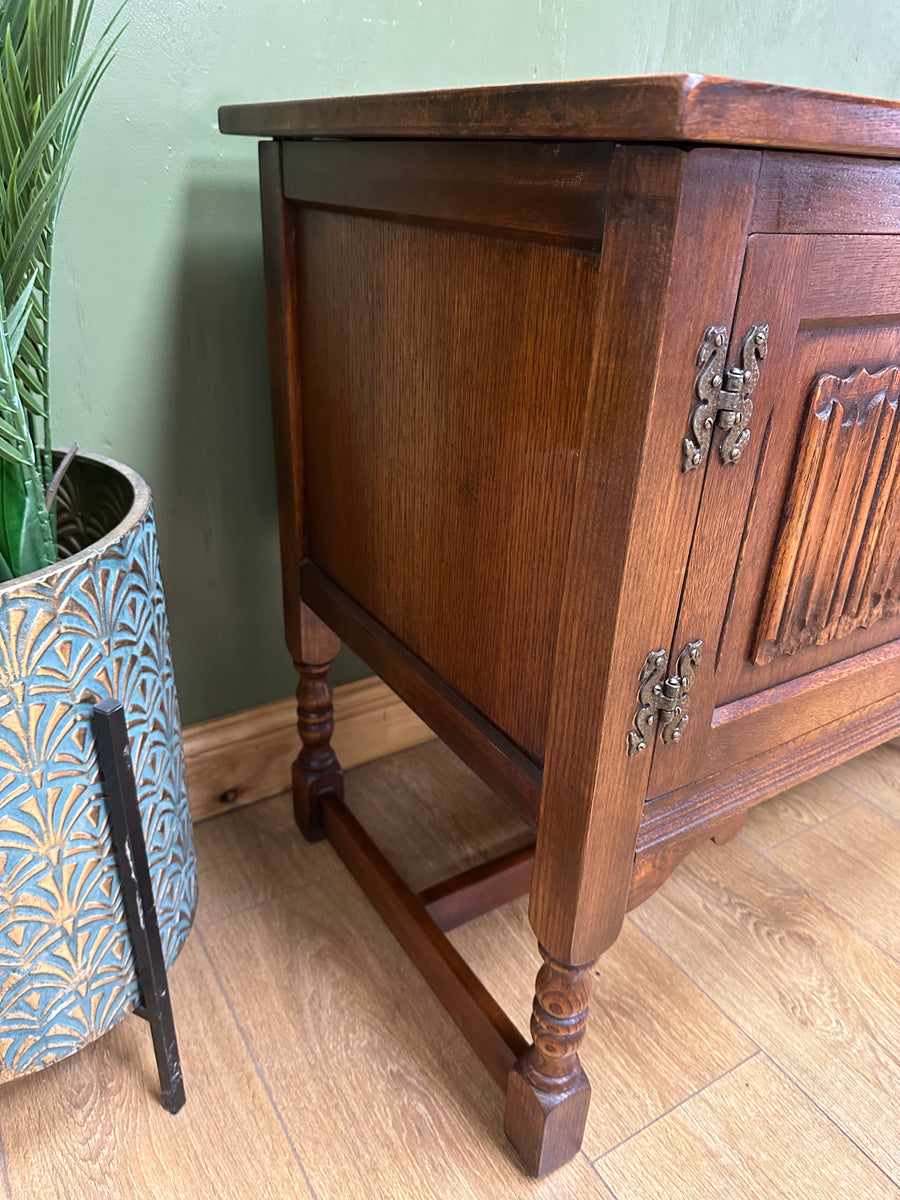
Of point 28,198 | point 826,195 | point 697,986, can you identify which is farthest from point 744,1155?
point 28,198

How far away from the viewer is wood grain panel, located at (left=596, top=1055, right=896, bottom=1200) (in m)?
0.75

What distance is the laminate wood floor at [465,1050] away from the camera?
755 millimetres

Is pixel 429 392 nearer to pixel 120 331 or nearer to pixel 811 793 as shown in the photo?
pixel 120 331

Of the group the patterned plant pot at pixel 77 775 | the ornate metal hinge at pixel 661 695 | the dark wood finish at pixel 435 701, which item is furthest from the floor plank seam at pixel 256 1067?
the ornate metal hinge at pixel 661 695

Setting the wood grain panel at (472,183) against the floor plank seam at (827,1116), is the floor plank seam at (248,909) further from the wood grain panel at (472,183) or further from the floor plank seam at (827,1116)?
the wood grain panel at (472,183)

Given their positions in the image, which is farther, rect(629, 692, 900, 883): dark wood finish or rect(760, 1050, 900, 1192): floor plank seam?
rect(760, 1050, 900, 1192): floor plank seam

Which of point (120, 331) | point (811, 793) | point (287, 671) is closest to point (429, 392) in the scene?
point (120, 331)

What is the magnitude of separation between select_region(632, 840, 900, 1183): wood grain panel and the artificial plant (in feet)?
2.57

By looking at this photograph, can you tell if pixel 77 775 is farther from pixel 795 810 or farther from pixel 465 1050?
pixel 795 810

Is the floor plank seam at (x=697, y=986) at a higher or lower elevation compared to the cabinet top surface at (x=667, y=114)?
lower

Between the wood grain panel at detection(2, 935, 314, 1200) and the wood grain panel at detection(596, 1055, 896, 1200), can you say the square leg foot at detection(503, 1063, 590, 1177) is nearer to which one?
the wood grain panel at detection(596, 1055, 896, 1200)

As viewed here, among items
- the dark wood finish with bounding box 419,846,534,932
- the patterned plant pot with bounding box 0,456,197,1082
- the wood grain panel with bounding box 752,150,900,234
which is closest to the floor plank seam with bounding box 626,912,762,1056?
the dark wood finish with bounding box 419,846,534,932

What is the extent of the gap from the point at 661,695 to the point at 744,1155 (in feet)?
1.62

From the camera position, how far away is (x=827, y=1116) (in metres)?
0.81
